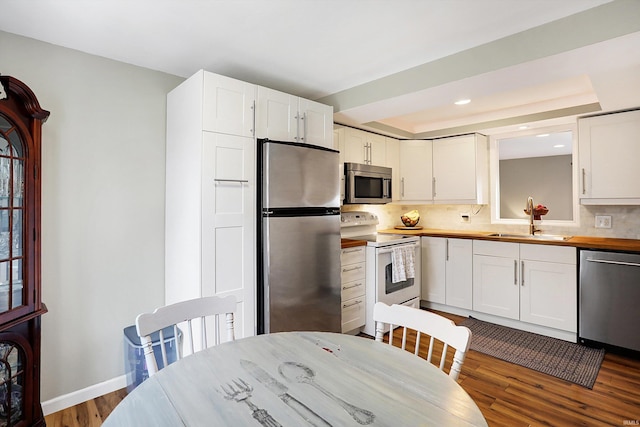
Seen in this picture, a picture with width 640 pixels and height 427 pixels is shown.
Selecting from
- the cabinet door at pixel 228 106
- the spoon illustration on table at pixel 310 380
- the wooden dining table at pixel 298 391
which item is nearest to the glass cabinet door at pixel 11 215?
the cabinet door at pixel 228 106

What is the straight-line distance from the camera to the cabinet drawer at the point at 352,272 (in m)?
3.10

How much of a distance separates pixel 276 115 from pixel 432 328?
1.92 metres

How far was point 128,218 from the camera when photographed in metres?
2.43

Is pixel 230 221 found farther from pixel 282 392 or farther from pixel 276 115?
pixel 282 392

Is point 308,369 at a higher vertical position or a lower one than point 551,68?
lower

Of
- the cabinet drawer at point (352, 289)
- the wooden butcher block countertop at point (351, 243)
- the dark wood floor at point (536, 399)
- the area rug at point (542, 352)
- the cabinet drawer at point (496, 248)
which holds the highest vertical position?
the wooden butcher block countertop at point (351, 243)

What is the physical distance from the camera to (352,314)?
320 cm

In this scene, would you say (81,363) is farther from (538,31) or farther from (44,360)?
(538,31)

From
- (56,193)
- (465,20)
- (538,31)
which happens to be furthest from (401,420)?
(56,193)

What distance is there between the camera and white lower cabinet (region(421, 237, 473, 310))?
377cm

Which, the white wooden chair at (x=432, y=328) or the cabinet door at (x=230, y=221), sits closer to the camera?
the white wooden chair at (x=432, y=328)

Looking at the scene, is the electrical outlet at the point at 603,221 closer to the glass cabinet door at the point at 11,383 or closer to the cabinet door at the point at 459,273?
the cabinet door at the point at 459,273

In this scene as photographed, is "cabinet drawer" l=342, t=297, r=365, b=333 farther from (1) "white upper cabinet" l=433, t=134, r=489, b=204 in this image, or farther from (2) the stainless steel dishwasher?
(2) the stainless steel dishwasher

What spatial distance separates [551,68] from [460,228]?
259 centimetres
